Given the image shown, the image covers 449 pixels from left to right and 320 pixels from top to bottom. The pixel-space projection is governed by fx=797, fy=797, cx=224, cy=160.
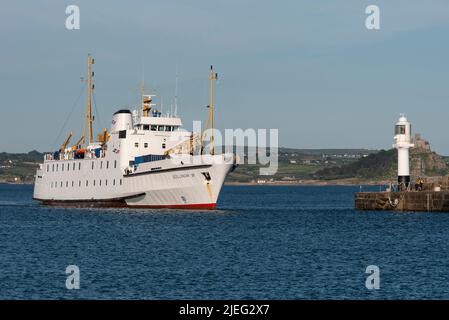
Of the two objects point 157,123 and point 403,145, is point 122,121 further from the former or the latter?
point 403,145

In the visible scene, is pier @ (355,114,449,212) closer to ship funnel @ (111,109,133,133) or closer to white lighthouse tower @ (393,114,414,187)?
white lighthouse tower @ (393,114,414,187)

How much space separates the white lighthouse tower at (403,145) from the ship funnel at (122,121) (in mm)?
28830

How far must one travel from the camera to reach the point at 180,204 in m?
78.6

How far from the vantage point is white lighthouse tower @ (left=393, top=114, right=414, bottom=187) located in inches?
3305

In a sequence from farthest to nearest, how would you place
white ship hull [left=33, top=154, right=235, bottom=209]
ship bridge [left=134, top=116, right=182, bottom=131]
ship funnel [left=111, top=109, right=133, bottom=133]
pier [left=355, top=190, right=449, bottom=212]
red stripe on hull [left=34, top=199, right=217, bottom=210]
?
ship funnel [left=111, top=109, right=133, bottom=133], ship bridge [left=134, top=116, right=182, bottom=131], pier [left=355, top=190, right=449, bottom=212], red stripe on hull [left=34, top=199, right=217, bottom=210], white ship hull [left=33, top=154, right=235, bottom=209]

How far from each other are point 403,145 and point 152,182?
2670cm

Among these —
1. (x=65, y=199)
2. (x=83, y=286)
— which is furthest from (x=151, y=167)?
(x=83, y=286)

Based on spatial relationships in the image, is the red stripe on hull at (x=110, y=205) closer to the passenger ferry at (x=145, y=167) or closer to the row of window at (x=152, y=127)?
the passenger ferry at (x=145, y=167)

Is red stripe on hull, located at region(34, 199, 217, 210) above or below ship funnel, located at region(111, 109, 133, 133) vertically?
below

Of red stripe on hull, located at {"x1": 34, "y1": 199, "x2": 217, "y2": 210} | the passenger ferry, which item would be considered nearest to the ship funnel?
the passenger ferry

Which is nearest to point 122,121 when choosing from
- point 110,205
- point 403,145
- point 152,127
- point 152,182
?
point 152,127

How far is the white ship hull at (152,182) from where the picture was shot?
7562 cm

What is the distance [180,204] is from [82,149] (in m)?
22.4

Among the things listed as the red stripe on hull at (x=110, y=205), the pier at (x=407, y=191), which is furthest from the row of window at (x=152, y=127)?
the pier at (x=407, y=191)
